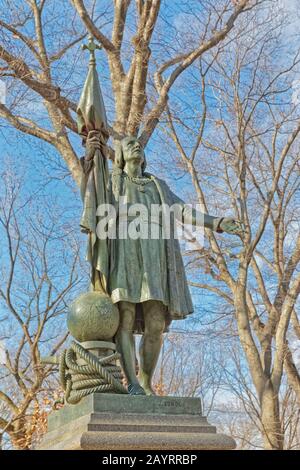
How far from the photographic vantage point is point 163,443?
5.02m

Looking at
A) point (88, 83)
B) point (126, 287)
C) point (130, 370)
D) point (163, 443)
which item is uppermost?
point (88, 83)

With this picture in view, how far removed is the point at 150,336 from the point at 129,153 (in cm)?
180

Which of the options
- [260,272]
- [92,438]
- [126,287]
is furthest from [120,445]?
[260,272]

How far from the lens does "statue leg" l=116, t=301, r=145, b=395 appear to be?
5895 mm

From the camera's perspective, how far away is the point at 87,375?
220 inches

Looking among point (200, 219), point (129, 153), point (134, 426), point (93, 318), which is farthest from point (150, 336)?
point (129, 153)

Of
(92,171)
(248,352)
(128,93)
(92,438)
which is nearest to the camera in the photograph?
(92,438)

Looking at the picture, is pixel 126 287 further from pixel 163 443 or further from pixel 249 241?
pixel 249 241

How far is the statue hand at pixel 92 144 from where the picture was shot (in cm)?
631

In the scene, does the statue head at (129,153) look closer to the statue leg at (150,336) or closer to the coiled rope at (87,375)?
the statue leg at (150,336)

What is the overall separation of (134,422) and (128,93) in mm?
9445

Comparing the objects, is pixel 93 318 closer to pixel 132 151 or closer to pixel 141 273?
pixel 141 273

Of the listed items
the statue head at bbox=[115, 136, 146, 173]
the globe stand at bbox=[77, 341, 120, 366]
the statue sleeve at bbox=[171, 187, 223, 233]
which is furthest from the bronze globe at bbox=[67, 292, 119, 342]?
the statue head at bbox=[115, 136, 146, 173]

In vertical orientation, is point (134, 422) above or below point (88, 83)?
below
